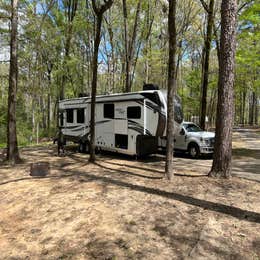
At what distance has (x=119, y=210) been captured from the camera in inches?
203

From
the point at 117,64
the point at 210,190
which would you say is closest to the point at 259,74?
the point at 117,64

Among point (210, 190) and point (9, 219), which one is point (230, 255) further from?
point (9, 219)

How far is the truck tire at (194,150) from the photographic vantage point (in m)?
11.7

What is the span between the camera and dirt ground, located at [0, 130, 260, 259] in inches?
146

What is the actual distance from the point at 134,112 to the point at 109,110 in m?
1.74

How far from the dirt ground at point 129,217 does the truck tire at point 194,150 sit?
12.7ft

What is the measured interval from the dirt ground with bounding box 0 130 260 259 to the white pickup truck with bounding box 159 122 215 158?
3844 millimetres

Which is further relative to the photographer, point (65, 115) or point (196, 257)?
point (65, 115)

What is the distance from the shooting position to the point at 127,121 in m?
11.1

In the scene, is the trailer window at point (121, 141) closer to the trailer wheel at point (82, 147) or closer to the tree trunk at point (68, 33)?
the trailer wheel at point (82, 147)

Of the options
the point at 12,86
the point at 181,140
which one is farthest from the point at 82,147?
the point at 181,140

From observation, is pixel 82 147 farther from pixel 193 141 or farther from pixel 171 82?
pixel 171 82

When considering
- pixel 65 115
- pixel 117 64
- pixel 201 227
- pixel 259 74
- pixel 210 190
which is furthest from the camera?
pixel 117 64

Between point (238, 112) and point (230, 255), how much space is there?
4904 cm
